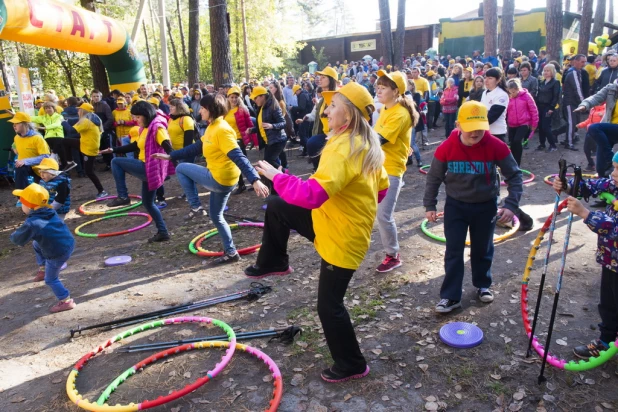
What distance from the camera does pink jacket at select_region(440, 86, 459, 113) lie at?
14.8 meters

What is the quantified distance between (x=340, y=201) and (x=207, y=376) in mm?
1991

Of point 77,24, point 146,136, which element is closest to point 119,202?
point 146,136

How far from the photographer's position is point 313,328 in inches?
198

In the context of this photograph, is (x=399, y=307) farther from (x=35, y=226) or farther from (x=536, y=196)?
(x=536, y=196)

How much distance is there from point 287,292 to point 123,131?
34.8 ft

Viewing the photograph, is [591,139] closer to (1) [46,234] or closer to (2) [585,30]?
(1) [46,234]

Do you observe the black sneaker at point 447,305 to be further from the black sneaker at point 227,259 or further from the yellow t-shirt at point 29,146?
the yellow t-shirt at point 29,146

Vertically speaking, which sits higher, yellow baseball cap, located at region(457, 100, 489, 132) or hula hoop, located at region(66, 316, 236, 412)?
yellow baseball cap, located at region(457, 100, 489, 132)

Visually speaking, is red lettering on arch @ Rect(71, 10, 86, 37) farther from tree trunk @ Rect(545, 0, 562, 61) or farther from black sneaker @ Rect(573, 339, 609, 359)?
tree trunk @ Rect(545, 0, 562, 61)

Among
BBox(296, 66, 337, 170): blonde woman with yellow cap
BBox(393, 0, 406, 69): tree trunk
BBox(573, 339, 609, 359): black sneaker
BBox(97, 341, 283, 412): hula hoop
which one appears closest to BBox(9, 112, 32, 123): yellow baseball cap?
BBox(296, 66, 337, 170): blonde woman with yellow cap

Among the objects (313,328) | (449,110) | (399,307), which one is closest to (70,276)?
(313,328)

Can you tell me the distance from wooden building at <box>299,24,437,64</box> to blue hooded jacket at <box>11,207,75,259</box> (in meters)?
43.6

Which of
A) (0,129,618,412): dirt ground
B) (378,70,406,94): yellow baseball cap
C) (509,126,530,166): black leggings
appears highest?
(378,70,406,94): yellow baseball cap

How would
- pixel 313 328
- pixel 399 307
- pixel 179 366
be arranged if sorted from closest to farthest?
pixel 179 366, pixel 313 328, pixel 399 307
